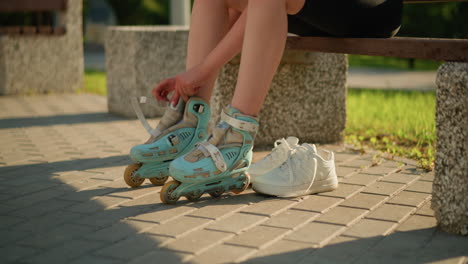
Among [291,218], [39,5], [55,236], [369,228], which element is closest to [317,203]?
[291,218]

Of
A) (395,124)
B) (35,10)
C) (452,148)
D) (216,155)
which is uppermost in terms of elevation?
(35,10)

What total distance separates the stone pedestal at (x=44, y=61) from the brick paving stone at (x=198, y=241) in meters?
4.85

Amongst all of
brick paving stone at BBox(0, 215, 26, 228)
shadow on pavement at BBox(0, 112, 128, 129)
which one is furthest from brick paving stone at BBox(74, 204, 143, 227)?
shadow on pavement at BBox(0, 112, 128, 129)

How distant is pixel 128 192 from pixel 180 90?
1.64 ft

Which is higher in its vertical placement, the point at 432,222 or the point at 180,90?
the point at 180,90

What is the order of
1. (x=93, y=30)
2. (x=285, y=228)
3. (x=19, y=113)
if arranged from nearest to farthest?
(x=285, y=228)
(x=19, y=113)
(x=93, y=30)

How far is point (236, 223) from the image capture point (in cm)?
223

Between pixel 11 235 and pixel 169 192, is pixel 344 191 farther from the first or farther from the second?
pixel 11 235

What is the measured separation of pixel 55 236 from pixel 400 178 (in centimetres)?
168

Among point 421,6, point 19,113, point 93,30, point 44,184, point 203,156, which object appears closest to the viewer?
point 203,156

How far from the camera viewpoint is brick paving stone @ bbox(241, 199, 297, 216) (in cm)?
238

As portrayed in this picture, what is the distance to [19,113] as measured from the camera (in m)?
5.20

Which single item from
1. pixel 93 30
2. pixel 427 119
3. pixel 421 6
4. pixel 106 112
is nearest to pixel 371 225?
pixel 427 119

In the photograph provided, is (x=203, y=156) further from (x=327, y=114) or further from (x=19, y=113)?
(x=19, y=113)
